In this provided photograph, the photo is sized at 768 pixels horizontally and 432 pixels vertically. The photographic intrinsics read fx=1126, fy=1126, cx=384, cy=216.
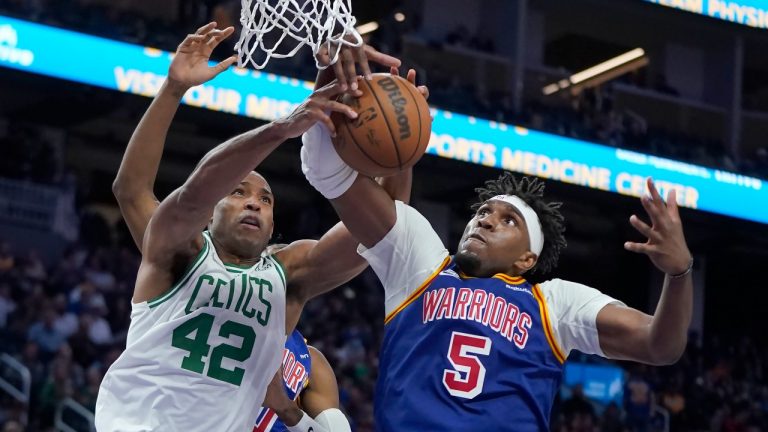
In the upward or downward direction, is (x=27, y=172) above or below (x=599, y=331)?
above

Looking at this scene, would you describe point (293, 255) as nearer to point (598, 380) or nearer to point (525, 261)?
point (525, 261)

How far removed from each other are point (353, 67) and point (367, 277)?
480 inches

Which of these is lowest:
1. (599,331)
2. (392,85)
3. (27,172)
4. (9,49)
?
(599,331)

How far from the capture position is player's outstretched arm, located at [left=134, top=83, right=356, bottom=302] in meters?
3.39

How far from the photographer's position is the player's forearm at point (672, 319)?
144 inches

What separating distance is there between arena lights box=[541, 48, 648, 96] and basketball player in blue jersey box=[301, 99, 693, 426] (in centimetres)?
1505

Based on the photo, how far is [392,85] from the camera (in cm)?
365

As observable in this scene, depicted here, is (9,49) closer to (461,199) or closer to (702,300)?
(461,199)

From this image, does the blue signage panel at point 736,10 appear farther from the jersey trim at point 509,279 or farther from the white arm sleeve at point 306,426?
the jersey trim at point 509,279

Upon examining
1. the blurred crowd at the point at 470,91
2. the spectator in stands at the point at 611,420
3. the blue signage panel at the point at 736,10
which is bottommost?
the spectator in stands at the point at 611,420

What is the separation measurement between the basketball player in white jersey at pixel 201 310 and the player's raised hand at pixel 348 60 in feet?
0.07

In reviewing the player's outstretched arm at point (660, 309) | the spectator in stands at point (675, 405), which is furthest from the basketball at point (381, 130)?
the spectator in stands at point (675, 405)

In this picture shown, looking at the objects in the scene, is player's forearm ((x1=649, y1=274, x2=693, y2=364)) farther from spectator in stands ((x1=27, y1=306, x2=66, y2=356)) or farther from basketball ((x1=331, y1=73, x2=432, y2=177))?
spectator in stands ((x1=27, y1=306, x2=66, y2=356))

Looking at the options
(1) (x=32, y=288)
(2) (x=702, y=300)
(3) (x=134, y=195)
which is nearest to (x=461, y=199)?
(2) (x=702, y=300)
